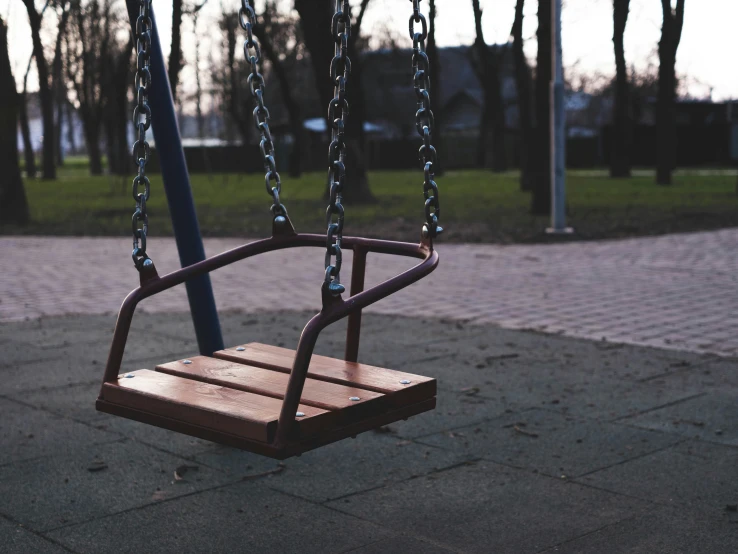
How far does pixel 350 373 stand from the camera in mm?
3119

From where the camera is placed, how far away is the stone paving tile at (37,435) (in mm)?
4000

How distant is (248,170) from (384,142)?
22.2 ft

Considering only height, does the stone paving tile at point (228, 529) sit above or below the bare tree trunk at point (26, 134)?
below

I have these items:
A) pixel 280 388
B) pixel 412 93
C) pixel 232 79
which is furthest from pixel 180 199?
pixel 412 93

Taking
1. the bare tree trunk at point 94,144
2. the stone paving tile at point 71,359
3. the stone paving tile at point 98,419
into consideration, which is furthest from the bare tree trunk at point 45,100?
the stone paving tile at point 98,419

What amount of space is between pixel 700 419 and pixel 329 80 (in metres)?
15.0

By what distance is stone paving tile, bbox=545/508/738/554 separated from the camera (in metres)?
2.91

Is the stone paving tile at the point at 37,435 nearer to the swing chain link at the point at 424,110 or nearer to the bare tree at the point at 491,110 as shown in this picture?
the swing chain link at the point at 424,110

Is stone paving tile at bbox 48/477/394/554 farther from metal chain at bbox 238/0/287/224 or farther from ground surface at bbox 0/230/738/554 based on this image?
metal chain at bbox 238/0/287/224

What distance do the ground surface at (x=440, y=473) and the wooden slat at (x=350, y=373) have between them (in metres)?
0.48

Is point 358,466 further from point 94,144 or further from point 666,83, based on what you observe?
point 94,144

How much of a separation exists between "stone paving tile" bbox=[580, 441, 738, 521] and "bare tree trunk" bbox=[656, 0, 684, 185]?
22.5 meters

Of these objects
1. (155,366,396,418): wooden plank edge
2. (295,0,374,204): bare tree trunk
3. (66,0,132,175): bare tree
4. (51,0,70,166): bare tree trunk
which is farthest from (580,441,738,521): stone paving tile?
(66,0,132,175): bare tree

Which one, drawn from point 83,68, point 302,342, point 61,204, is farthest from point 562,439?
point 83,68
